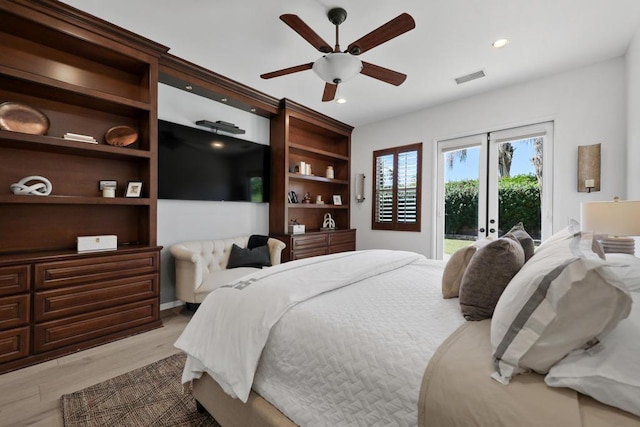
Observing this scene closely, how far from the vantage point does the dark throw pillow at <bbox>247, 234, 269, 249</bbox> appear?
386 cm

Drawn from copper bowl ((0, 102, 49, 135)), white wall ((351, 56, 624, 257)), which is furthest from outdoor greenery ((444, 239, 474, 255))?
copper bowl ((0, 102, 49, 135))

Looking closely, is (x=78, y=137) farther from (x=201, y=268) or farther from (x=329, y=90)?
(x=329, y=90)

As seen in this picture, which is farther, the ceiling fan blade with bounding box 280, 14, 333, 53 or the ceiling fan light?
the ceiling fan light

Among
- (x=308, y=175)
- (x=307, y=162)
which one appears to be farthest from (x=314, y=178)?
(x=307, y=162)

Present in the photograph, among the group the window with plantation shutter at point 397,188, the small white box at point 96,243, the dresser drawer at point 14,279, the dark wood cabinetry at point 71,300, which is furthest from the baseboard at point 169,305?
the window with plantation shutter at point 397,188

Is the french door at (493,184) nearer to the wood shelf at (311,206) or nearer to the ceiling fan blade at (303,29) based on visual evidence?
the wood shelf at (311,206)

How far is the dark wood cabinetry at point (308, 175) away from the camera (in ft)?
13.8

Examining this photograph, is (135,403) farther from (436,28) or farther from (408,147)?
(408,147)

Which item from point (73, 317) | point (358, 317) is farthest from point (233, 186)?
point (358, 317)

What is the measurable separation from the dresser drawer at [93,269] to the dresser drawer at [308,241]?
183cm

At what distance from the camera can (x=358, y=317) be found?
1177 mm

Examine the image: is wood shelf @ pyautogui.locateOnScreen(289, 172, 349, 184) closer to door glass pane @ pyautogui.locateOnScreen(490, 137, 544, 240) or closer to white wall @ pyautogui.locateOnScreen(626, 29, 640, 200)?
door glass pane @ pyautogui.locateOnScreen(490, 137, 544, 240)

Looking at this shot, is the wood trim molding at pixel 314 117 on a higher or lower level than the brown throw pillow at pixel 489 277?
higher

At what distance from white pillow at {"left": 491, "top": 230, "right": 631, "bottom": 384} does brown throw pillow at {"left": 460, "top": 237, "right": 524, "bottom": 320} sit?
0.29m
